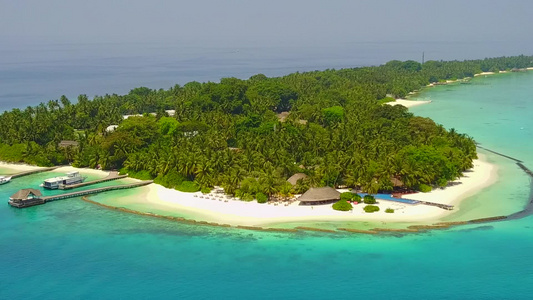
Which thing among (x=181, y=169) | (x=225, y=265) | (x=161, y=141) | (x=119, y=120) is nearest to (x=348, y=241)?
(x=225, y=265)

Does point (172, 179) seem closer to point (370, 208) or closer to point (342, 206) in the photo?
point (342, 206)

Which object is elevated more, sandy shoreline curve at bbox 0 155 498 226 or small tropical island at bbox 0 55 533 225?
small tropical island at bbox 0 55 533 225

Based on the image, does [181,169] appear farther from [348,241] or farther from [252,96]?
[252,96]

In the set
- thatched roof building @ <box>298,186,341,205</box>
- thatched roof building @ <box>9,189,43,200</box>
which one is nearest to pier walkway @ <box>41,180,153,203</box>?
thatched roof building @ <box>9,189,43,200</box>

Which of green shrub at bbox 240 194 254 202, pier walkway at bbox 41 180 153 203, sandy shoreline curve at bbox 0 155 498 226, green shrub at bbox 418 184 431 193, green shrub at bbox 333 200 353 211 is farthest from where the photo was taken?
pier walkway at bbox 41 180 153 203

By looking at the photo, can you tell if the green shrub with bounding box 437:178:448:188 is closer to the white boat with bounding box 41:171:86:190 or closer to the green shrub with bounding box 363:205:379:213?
the green shrub with bounding box 363:205:379:213
